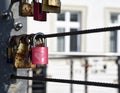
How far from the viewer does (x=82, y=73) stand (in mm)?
10203

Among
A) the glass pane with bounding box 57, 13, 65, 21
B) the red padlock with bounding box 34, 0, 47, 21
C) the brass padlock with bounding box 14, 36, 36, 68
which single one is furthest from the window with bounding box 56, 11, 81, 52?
the red padlock with bounding box 34, 0, 47, 21

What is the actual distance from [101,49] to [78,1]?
1313 mm

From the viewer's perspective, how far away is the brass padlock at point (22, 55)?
2.27m

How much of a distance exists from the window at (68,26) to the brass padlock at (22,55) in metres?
8.23

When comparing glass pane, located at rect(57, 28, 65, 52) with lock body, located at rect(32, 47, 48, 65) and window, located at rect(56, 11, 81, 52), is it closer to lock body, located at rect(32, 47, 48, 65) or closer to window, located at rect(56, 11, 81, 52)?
window, located at rect(56, 11, 81, 52)

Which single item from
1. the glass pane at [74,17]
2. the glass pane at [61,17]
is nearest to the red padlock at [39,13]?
the glass pane at [61,17]

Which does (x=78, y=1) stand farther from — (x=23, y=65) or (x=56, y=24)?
(x=23, y=65)

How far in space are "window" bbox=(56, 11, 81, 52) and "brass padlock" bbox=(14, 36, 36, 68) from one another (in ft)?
27.0

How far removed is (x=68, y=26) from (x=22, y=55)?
853 centimetres

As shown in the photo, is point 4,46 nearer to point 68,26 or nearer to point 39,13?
point 39,13

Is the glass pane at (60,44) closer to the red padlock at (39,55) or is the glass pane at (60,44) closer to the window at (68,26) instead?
the window at (68,26)

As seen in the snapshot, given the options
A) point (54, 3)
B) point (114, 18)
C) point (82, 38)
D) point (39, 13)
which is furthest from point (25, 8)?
point (114, 18)

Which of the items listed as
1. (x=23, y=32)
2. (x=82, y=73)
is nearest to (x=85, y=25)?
(x=82, y=73)

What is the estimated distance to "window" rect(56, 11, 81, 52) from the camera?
10.6 metres
